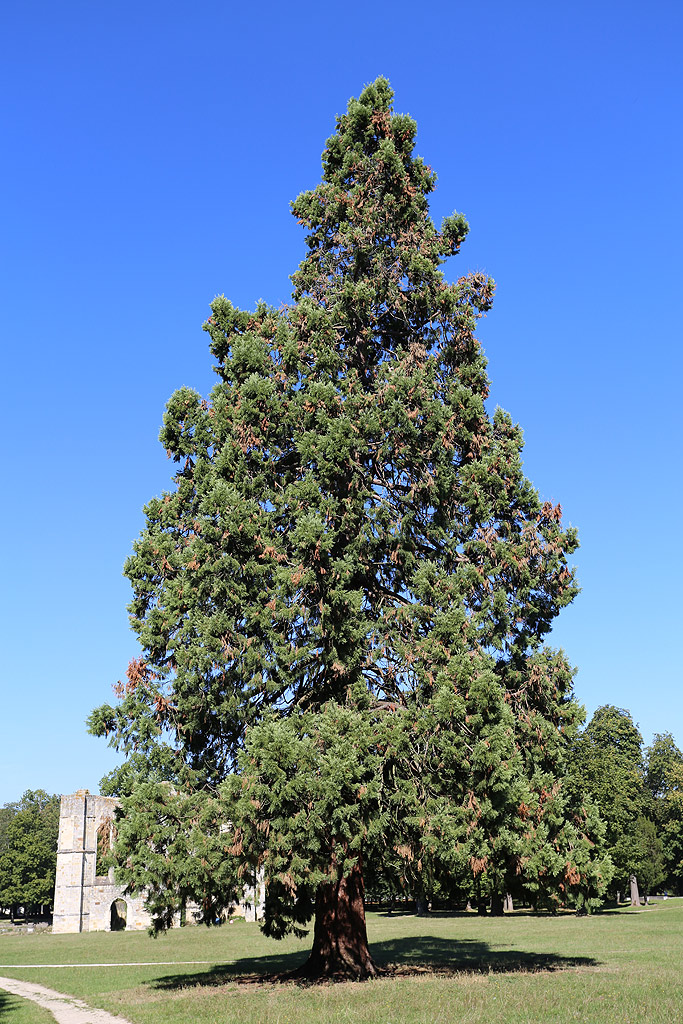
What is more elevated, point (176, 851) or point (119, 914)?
point (176, 851)

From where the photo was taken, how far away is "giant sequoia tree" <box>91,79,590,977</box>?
13.6 m

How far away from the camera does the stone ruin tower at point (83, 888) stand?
45.7 metres

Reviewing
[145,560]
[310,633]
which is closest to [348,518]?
[310,633]

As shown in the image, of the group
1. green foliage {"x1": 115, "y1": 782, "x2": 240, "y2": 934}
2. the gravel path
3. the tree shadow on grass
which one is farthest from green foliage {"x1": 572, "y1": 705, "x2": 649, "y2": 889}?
green foliage {"x1": 115, "y1": 782, "x2": 240, "y2": 934}

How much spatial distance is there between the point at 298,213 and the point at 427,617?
1125 centimetres

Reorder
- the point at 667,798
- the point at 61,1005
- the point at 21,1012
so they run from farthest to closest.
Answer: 1. the point at 667,798
2. the point at 61,1005
3. the point at 21,1012

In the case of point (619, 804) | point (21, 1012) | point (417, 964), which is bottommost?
point (417, 964)

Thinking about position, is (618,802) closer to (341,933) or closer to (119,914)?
(119,914)

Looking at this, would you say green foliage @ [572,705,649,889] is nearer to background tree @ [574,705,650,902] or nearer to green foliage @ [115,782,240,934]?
background tree @ [574,705,650,902]

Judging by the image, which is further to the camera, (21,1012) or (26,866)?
(26,866)

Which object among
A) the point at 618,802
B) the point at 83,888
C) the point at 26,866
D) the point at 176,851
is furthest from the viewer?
the point at 26,866

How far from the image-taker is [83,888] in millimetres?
46188

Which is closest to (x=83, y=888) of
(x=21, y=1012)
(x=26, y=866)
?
(x=26, y=866)

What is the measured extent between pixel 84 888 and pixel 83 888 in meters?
0.08
